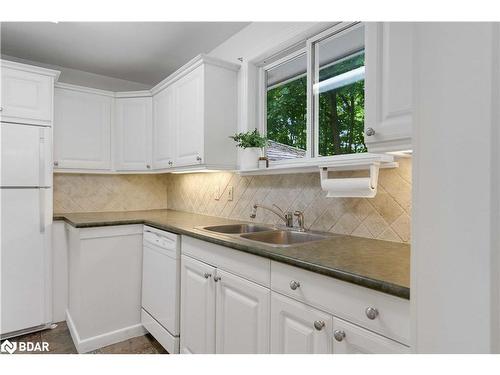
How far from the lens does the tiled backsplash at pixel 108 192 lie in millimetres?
3016

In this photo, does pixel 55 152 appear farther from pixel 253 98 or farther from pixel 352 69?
pixel 352 69

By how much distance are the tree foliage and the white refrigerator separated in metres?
1.86

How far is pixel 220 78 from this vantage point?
2.43 meters

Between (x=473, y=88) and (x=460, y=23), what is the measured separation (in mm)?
108

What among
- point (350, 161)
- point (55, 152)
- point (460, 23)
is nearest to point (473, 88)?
point (460, 23)

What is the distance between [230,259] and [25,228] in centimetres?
187

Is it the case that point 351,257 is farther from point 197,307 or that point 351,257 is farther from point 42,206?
point 42,206

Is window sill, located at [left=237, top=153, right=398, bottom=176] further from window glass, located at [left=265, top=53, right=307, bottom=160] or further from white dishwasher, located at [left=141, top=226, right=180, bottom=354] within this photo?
white dishwasher, located at [left=141, top=226, right=180, bottom=354]

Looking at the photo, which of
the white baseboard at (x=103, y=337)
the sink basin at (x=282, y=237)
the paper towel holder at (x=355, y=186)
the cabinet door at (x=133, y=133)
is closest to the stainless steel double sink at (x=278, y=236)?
the sink basin at (x=282, y=237)

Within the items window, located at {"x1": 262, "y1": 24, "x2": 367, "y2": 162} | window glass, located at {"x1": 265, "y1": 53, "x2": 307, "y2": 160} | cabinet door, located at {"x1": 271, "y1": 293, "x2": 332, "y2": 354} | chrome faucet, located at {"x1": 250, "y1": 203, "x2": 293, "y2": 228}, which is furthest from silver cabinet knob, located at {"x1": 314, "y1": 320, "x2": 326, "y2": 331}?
window glass, located at {"x1": 265, "y1": 53, "x2": 307, "y2": 160}

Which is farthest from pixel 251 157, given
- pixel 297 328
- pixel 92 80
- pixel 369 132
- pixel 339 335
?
pixel 92 80

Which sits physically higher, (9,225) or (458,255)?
(458,255)

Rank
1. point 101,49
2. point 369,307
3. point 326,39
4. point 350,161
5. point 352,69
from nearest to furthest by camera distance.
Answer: point 369,307, point 350,161, point 352,69, point 326,39, point 101,49

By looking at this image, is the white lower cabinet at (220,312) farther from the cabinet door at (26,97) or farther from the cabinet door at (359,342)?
the cabinet door at (26,97)
